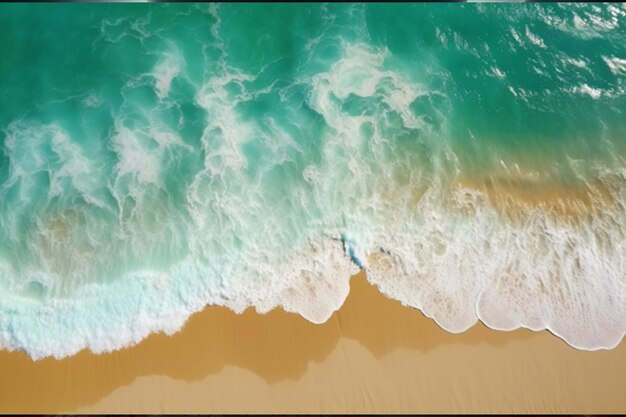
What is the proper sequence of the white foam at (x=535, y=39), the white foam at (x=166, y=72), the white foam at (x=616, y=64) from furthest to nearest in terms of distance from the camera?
the white foam at (x=535, y=39)
the white foam at (x=616, y=64)
the white foam at (x=166, y=72)

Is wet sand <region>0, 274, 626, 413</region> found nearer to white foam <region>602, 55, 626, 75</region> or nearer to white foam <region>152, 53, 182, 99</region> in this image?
white foam <region>152, 53, 182, 99</region>

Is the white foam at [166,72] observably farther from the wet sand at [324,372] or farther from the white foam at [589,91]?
the white foam at [589,91]

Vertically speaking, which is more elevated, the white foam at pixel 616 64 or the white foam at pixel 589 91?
the white foam at pixel 616 64

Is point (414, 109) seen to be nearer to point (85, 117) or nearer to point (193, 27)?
point (193, 27)

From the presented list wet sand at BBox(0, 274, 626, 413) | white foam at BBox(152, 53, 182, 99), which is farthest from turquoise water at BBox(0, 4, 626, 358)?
wet sand at BBox(0, 274, 626, 413)

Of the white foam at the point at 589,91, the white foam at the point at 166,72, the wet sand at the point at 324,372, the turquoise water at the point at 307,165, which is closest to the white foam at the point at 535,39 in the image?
the turquoise water at the point at 307,165

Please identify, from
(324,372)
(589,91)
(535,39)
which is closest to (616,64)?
(589,91)

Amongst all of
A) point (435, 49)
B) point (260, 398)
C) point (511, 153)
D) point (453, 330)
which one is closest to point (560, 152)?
point (511, 153)
